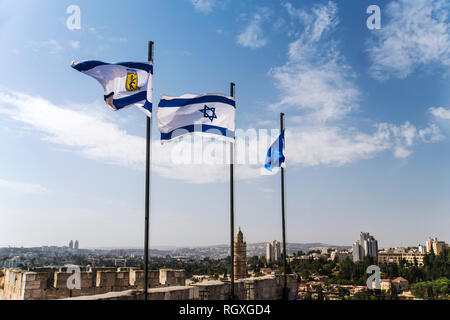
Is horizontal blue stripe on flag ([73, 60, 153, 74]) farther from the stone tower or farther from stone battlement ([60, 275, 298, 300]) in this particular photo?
the stone tower

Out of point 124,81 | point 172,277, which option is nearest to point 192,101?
point 124,81

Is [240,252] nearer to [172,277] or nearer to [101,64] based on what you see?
[172,277]

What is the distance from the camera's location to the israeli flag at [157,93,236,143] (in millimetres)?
9297

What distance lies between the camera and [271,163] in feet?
39.9

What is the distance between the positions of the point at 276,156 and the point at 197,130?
374cm

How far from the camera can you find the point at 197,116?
969 centimetres

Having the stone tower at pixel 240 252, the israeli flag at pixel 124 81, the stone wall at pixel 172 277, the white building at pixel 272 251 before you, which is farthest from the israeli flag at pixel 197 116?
the white building at pixel 272 251

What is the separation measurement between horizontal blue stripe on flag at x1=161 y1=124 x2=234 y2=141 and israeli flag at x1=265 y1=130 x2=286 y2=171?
2.55 m

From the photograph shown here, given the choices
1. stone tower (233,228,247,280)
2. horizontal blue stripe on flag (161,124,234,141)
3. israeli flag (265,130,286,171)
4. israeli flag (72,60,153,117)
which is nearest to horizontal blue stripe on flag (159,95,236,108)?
horizontal blue stripe on flag (161,124,234,141)

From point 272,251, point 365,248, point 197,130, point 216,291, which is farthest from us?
point 272,251

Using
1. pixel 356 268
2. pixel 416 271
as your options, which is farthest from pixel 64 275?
pixel 416 271

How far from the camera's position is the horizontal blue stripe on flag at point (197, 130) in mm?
9250
